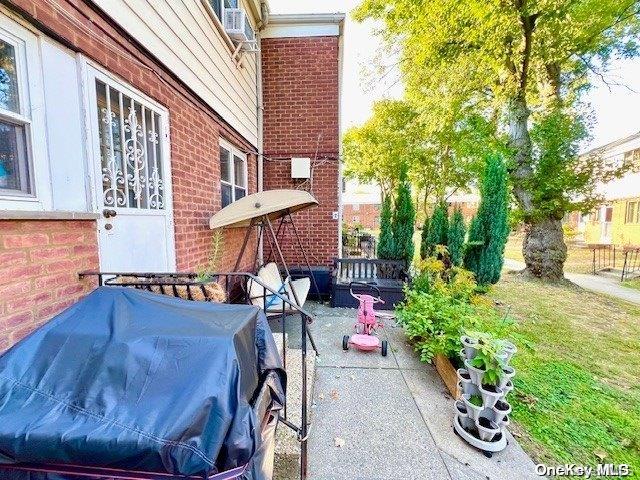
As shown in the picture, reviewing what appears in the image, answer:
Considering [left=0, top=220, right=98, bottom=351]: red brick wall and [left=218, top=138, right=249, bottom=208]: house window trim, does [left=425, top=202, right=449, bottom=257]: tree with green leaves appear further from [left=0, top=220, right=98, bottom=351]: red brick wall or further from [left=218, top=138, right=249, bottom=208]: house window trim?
[left=0, top=220, right=98, bottom=351]: red brick wall

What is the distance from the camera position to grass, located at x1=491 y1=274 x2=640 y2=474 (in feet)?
7.51

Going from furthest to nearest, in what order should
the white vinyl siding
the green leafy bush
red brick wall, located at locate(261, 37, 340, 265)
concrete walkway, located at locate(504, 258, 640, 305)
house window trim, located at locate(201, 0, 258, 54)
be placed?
1. concrete walkway, located at locate(504, 258, 640, 305)
2. red brick wall, located at locate(261, 37, 340, 265)
3. house window trim, located at locate(201, 0, 258, 54)
4. the green leafy bush
5. the white vinyl siding

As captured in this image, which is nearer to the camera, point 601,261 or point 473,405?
point 473,405

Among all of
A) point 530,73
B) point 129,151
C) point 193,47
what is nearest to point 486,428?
point 129,151

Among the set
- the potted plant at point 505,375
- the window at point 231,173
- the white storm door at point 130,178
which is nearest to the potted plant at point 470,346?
the potted plant at point 505,375

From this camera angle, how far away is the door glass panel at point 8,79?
1469 mm

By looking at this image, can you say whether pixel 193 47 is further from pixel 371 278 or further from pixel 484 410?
pixel 371 278

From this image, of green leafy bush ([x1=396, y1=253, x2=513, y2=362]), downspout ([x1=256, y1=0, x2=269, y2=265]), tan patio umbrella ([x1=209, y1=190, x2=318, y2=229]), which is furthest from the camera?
downspout ([x1=256, y1=0, x2=269, y2=265])

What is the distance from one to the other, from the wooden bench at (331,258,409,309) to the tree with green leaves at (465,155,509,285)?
213 cm

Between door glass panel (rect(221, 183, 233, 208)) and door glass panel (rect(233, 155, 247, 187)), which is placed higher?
door glass panel (rect(233, 155, 247, 187))

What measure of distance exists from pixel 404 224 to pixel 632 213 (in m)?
15.4

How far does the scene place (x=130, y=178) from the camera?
7.88 feet

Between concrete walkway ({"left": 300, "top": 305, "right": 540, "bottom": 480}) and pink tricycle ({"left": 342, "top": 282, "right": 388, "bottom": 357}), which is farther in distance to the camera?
pink tricycle ({"left": 342, "top": 282, "right": 388, "bottom": 357})

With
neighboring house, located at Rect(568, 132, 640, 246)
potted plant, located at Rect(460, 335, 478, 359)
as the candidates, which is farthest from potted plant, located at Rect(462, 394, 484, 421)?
neighboring house, located at Rect(568, 132, 640, 246)
